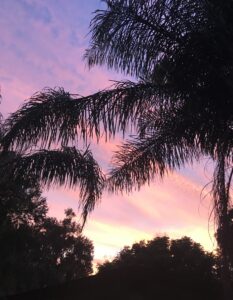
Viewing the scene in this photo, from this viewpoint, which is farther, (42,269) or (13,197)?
(42,269)

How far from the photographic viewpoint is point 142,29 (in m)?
7.55

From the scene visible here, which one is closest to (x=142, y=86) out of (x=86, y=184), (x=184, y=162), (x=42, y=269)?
(x=184, y=162)

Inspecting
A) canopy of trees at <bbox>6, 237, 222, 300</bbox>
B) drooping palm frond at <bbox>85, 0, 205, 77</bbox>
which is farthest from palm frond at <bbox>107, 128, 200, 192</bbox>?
canopy of trees at <bbox>6, 237, 222, 300</bbox>

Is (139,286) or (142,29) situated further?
(139,286)

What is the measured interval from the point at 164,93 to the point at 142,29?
100 cm

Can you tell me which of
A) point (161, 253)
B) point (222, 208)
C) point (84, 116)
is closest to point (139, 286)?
point (222, 208)

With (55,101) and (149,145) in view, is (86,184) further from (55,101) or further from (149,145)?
(55,101)

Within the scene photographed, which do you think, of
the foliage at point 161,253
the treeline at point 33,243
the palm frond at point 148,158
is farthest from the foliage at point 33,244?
the foliage at point 161,253

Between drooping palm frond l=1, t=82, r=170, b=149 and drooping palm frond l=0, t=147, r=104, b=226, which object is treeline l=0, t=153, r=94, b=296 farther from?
drooping palm frond l=1, t=82, r=170, b=149

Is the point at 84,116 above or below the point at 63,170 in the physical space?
below

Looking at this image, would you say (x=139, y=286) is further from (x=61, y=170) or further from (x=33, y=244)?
(x=33, y=244)

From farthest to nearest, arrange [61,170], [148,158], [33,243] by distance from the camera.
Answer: [33,243], [61,170], [148,158]

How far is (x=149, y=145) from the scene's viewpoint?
9.31 metres

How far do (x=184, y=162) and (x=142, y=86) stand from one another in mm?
1734
